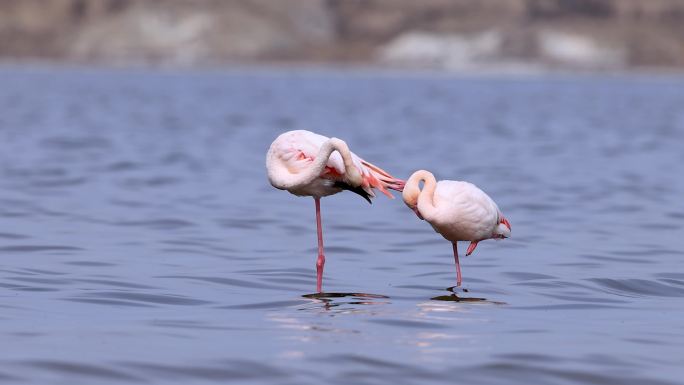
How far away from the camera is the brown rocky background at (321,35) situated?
141 m

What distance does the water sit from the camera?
686 cm

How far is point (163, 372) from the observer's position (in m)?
6.54

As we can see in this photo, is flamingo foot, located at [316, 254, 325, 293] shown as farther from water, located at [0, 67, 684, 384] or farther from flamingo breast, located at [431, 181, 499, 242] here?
flamingo breast, located at [431, 181, 499, 242]

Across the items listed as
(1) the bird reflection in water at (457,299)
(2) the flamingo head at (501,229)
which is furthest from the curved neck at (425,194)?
(2) the flamingo head at (501,229)

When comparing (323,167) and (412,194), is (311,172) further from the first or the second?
(412,194)

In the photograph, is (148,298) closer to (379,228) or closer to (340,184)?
(340,184)

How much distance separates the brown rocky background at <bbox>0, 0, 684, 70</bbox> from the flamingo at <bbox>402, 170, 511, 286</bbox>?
132m

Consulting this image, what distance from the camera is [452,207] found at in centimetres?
924

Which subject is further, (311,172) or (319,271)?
(319,271)

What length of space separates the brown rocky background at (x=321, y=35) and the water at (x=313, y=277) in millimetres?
119504

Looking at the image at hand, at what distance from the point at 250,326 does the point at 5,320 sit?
1375 mm

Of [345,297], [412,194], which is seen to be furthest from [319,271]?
[412,194]

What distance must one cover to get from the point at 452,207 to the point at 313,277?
142 cm

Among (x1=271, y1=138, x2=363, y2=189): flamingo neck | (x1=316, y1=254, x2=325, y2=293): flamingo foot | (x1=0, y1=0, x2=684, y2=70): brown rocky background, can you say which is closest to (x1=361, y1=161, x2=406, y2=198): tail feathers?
(x1=271, y1=138, x2=363, y2=189): flamingo neck
